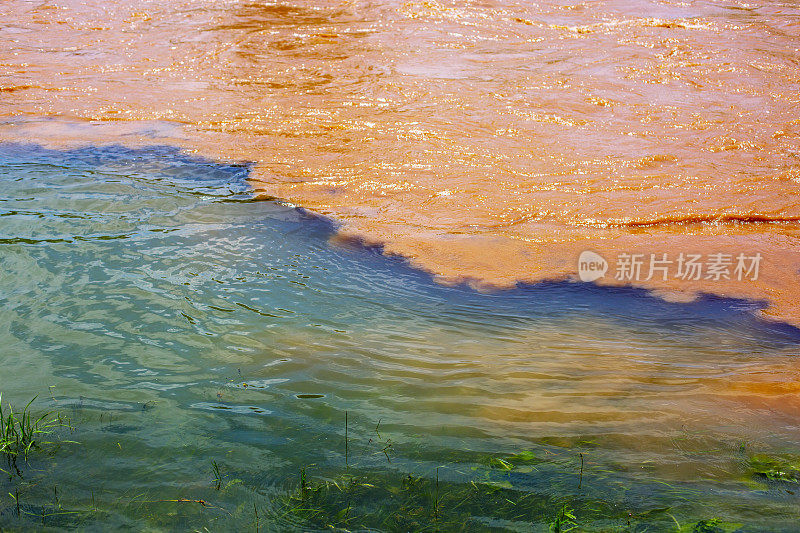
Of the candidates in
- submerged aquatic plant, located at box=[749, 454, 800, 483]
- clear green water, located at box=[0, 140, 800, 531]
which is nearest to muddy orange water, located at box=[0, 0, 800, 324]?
clear green water, located at box=[0, 140, 800, 531]

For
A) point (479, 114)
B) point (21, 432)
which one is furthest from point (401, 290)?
point (479, 114)

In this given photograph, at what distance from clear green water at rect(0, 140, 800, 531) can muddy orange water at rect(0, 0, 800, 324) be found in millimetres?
559

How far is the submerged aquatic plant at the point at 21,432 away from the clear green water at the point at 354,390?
0.21 feet

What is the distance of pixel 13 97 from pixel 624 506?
8.19 m

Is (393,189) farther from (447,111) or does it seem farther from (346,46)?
(346,46)

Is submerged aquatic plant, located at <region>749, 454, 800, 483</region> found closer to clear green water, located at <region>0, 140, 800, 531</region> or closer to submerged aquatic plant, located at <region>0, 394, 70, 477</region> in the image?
clear green water, located at <region>0, 140, 800, 531</region>

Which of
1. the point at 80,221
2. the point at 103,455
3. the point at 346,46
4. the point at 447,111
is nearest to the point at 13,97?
the point at 80,221

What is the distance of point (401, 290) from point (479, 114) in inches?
137

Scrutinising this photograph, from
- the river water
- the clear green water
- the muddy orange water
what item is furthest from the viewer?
the muddy orange water

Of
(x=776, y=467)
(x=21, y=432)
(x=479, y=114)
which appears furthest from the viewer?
(x=479, y=114)

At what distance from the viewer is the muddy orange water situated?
5.00m

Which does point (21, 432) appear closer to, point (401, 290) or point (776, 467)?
point (401, 290)

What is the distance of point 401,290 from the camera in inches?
172

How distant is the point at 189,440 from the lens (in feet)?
9.80
